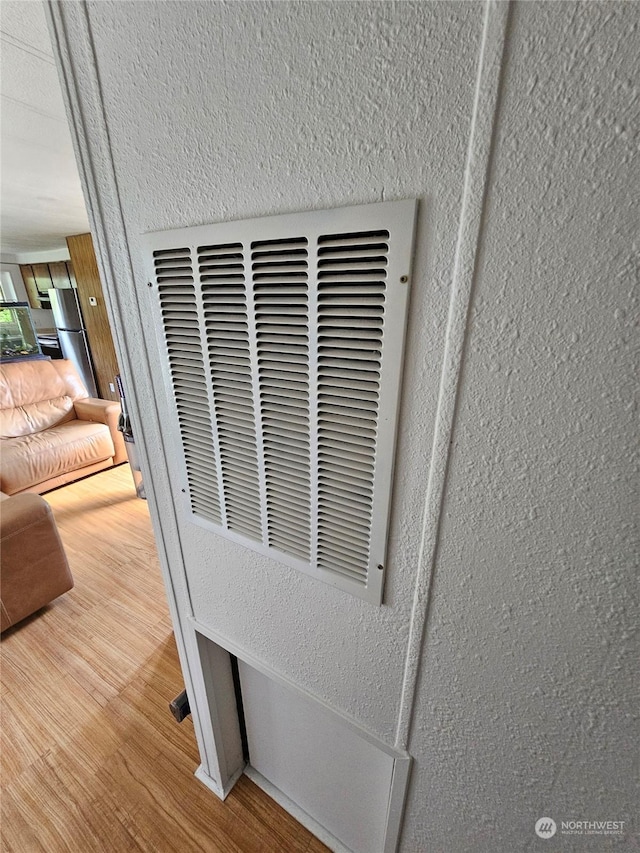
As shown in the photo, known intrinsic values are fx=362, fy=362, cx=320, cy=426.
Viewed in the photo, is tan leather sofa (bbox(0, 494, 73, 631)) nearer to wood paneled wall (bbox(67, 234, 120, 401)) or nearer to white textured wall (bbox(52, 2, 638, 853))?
white textured wall (bbox(52, 2, 638, 853))

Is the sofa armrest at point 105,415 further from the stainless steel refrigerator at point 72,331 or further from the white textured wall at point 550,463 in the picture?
the white textured wall at point 550,463

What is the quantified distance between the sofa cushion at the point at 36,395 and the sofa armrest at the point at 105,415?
11 centimetres

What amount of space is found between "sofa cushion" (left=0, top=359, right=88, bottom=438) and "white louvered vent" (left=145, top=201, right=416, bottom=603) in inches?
124

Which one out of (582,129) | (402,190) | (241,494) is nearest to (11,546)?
(241,494)

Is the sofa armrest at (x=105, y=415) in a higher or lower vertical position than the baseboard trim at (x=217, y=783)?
higher

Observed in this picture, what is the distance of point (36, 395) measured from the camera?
323cm

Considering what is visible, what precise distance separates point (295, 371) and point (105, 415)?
3238 millimetres

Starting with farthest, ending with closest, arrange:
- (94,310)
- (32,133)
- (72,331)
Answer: (72,331) → (94,310) → (32,133)

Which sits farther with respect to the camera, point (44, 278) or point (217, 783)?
point (44, 278)

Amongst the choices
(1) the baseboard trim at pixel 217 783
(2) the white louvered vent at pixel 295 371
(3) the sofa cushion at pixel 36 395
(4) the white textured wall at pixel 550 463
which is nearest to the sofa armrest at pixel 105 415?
(3) the sofa cushion at pixel 36 395

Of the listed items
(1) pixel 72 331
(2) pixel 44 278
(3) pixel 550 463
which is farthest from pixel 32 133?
(2) pixel 44 278

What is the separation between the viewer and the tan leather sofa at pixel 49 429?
8.84 feet

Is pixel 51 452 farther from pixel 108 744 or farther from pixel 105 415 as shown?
pixel 108 744

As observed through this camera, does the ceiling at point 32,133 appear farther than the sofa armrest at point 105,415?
No
